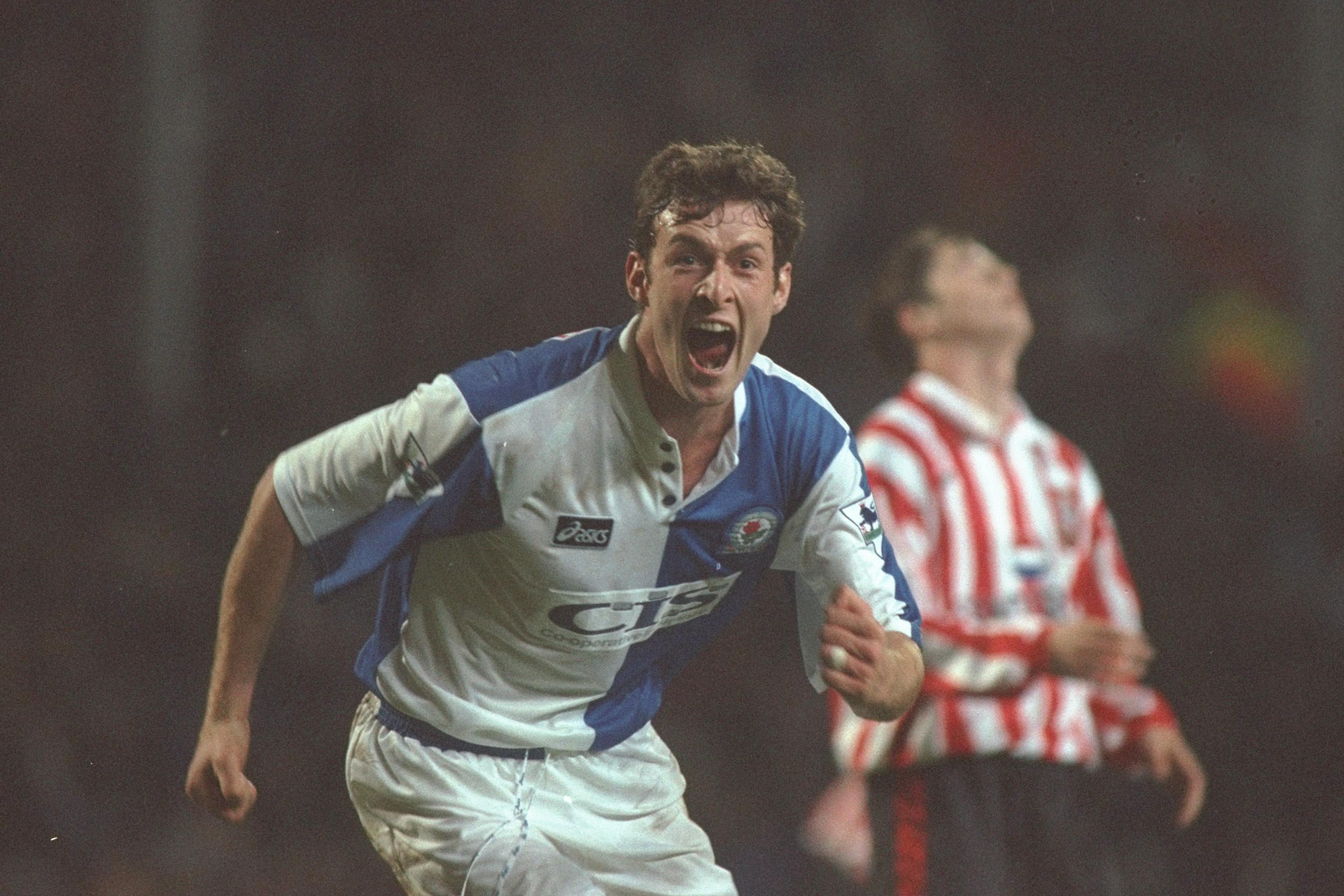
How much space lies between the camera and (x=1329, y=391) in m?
7.19

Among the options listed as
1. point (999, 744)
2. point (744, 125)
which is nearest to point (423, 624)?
point (999, 744)

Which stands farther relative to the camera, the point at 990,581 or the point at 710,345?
the point at 990,581

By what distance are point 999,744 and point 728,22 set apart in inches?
183

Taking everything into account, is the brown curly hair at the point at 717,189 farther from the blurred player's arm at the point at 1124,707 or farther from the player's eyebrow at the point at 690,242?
the blurred player's arm at the point at 1124,707

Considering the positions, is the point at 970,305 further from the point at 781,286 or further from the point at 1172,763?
the point at 781,286

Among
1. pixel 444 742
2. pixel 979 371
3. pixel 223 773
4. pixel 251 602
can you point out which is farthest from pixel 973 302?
pixel 223 773

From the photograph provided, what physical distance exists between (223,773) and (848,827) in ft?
5.06

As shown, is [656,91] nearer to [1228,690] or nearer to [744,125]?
[744,125]

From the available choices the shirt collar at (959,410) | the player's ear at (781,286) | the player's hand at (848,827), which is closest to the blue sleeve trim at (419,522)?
the player's ear at (781,286)

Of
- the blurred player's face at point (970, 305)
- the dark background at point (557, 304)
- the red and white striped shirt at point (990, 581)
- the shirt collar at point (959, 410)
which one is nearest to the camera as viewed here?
the red and white striped shirt at point (990, 581)

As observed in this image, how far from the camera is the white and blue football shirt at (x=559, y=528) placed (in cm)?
229

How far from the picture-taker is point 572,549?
7.71ft

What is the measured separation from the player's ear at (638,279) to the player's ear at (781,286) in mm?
166

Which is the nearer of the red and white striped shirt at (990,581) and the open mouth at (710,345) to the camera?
the open mouth at (710,345)
